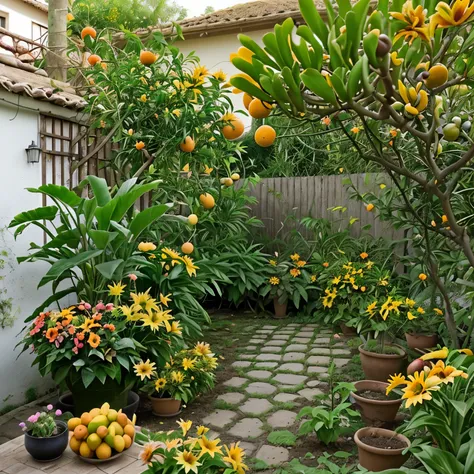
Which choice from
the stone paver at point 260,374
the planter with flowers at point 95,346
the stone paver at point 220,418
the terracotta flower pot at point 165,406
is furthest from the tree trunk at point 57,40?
the stone paver at point 220,418

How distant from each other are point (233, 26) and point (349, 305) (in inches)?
319

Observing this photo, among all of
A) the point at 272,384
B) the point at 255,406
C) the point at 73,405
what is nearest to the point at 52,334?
the point at 73,405

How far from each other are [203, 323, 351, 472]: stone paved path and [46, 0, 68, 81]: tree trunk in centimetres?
306

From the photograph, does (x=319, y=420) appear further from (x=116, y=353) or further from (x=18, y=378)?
(x=18, y=378)

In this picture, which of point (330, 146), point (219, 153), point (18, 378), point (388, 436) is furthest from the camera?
point (330, 146)

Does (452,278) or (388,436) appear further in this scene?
(452,278)

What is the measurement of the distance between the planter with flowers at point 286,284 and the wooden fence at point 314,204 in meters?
0.70

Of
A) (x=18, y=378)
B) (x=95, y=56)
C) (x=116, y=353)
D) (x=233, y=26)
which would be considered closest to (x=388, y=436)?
(x=116, y=353)

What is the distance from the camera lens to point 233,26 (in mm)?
11102

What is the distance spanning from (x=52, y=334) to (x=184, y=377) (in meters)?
0.92

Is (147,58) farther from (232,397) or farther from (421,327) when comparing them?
(421,327)

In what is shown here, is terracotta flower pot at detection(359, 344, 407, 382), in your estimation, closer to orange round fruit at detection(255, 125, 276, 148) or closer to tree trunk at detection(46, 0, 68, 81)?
orange round fruit at detection(255, 125, 276, 148)

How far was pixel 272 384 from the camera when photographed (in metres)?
3.79

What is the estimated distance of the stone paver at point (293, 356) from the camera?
441 centimetres
